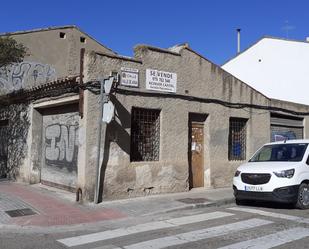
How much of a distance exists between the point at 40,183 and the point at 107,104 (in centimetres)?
510

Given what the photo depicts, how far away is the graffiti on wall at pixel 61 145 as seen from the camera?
505 inches

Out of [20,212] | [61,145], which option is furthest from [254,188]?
[61,145]

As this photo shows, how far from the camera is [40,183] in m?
14.7

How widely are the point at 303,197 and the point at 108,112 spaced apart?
510 cm

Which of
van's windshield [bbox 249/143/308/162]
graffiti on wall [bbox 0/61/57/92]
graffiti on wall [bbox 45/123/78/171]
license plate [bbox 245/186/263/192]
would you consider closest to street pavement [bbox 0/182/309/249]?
license plate [bbox 245/186/263/192]

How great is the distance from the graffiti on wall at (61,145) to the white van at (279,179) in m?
4.66

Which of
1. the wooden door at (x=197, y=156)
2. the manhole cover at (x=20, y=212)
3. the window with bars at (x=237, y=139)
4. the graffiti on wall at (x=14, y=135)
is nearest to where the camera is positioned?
the manhole cover at (x=20, y=212)

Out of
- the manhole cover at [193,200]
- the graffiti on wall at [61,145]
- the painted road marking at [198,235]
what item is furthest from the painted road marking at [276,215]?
the graffiti on wall at [61,145]

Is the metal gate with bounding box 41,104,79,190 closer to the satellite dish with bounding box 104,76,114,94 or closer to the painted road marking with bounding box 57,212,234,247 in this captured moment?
the satellite dish with bounding box 104,76,114,94

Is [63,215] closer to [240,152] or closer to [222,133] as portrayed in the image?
[222,133]

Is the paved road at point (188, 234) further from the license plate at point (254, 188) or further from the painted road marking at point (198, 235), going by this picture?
the license plate at point (254, 188)

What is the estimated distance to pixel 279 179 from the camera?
10.5m

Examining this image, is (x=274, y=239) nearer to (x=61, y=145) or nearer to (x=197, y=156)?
(x=197, y=156)

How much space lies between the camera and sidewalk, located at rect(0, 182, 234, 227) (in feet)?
31.0
